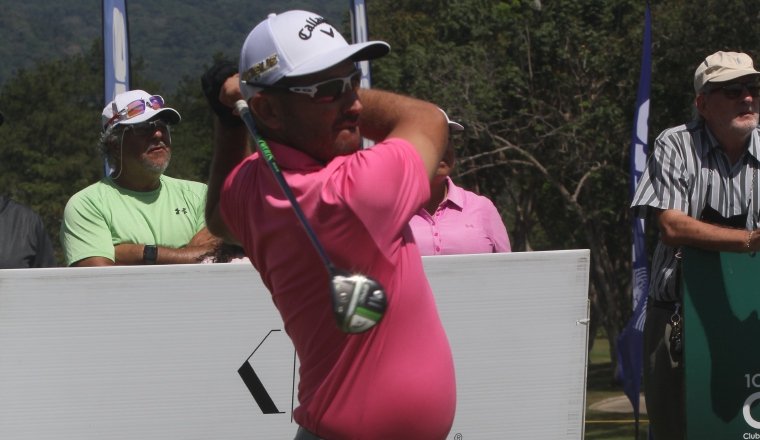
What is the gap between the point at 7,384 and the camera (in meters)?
5.28

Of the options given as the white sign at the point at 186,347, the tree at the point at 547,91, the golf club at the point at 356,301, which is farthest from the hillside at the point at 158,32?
the golf club at the point at 356,301

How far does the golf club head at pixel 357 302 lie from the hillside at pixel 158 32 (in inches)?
5383

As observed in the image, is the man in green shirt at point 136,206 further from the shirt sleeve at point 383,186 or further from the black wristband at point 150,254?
the shirt sleeve at point 383,186

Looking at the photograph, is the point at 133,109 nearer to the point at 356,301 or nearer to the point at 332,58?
the point at 332,58

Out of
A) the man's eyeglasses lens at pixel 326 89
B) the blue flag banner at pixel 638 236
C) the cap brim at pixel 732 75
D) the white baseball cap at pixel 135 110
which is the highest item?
the man's eyeglasses lens at pixel 326 89

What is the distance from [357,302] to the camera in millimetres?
2760

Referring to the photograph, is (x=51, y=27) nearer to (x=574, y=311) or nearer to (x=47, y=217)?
(x=47, y=217)

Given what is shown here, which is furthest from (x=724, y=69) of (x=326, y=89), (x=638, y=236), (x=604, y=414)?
(x=604, y=414)

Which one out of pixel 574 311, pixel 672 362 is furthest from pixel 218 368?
pixel 672 362

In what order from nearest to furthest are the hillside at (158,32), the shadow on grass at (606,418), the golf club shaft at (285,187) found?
1. the golf club shaft at (285,187)
2. the shadow on grass at (606,418)
3. the hillside at (158,32)

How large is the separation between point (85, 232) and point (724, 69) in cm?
287

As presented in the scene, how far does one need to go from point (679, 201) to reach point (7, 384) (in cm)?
283

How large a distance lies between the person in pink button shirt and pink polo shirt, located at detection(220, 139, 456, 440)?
8.22 feet

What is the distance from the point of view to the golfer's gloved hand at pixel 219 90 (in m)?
3.46
